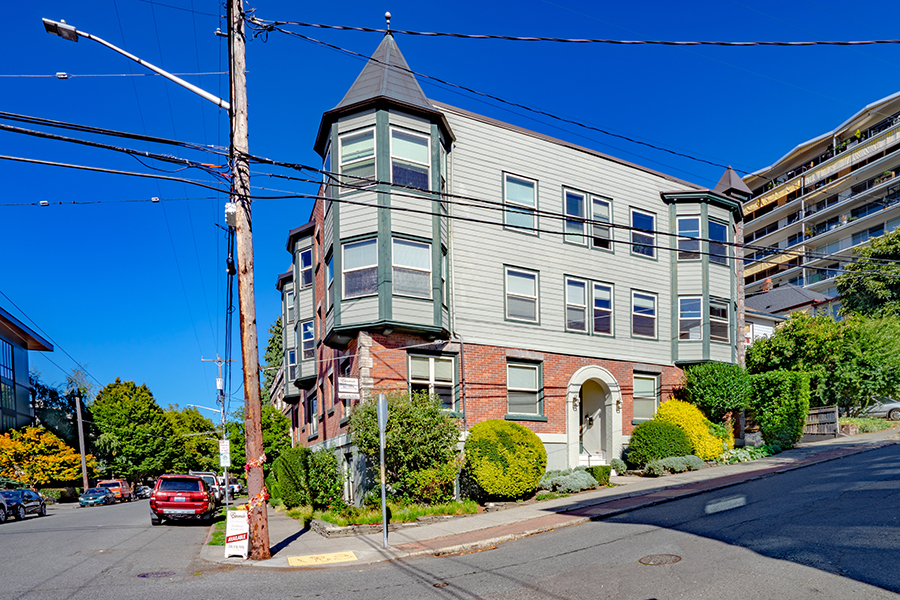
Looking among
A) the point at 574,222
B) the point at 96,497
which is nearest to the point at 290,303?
the point at 574,222

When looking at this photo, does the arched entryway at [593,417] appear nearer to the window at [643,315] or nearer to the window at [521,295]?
the window at [643,315]

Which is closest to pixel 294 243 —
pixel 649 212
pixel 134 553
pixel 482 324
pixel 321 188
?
pixel 321 188

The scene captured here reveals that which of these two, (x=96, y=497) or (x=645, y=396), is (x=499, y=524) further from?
(x=96, y=497)

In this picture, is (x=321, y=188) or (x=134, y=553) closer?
(x=134, y=553)

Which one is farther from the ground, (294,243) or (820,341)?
(294,243)

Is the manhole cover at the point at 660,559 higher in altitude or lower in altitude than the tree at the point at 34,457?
higher

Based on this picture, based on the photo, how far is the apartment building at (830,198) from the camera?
6538cm

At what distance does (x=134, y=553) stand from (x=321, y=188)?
12.9 meters

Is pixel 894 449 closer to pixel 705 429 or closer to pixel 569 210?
pixel 705 429

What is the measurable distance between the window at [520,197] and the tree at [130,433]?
50.9 metres

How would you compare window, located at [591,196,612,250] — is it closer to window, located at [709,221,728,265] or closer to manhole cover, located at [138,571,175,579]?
window, located at [709,221,728,265]

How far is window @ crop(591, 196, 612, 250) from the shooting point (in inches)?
942

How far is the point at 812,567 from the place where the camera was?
27.0 feet

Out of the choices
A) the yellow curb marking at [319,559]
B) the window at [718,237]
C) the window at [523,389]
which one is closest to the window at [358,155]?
the window at [523,389]
